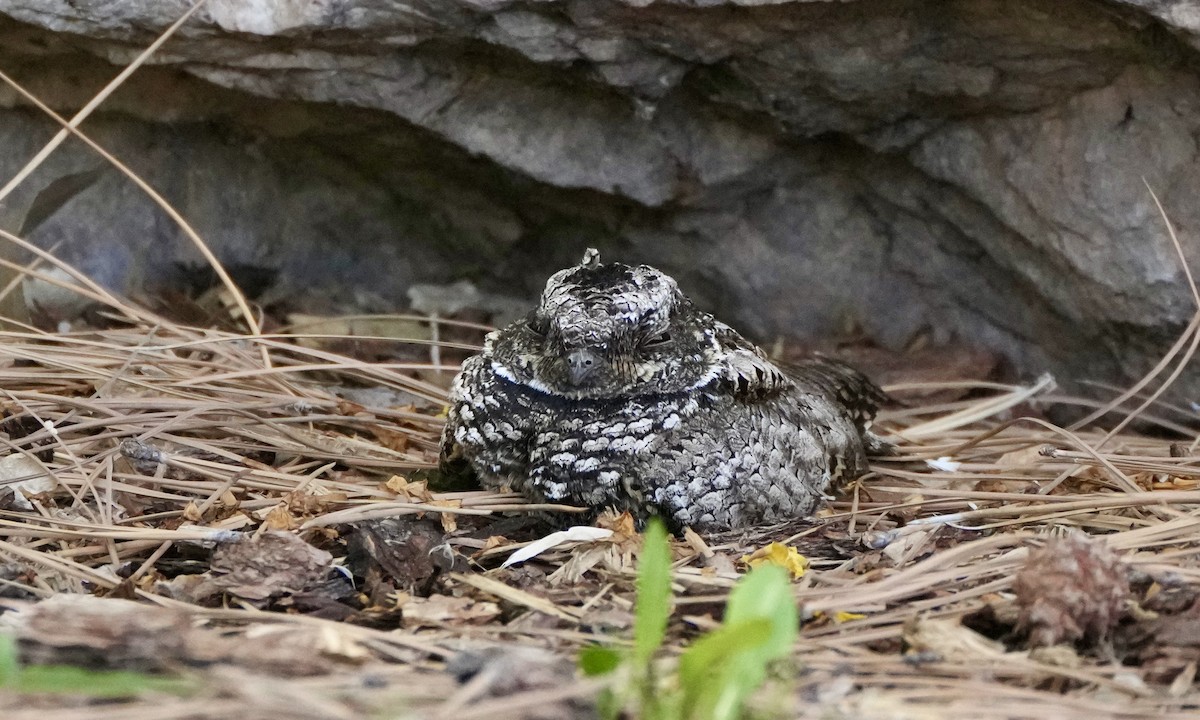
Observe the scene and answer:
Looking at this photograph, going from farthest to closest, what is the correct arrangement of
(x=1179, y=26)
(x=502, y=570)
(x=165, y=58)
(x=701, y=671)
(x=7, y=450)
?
1. (x=165, y=58)
2. (x=1179, y=26)
3. (x=7, y=450)
4. (x=502, y=570)
5. (x=701, y=671)

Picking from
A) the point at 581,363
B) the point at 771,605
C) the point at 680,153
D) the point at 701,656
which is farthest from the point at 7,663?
the point at 680,153

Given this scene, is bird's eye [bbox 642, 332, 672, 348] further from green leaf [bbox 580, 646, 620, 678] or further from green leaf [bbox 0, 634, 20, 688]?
green leaf [bbox 0, 634, 20, 688]

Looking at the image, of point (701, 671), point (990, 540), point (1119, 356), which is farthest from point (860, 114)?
point (701, 671)

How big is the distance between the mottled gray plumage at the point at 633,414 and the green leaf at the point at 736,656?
96 centimetres

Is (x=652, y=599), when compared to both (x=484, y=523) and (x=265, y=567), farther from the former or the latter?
(x=484, y=523)

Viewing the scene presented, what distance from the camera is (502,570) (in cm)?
251

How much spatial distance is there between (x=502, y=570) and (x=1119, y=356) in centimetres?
243

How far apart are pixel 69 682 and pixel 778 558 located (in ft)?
5.00

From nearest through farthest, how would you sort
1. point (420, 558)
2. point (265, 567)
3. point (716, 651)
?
point (716, 651) < point (265, 567) < point (420, 558)

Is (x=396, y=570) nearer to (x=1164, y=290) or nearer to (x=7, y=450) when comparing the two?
(x=7, y=450)

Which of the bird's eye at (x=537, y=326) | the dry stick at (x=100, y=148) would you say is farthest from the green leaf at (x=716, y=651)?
the dry stick at (x=100, y=148)

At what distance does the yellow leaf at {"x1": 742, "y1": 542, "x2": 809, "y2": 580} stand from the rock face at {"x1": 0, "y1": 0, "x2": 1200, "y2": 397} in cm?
161

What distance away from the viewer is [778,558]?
2.56 metres

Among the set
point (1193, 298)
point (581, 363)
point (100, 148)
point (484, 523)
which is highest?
point (100, 148)
